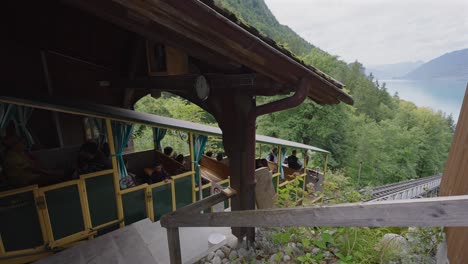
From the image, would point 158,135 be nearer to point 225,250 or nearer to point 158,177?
point 158,177

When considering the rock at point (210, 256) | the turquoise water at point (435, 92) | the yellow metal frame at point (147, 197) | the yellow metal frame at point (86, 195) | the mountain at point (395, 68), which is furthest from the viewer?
the mountain at point (395, 68)

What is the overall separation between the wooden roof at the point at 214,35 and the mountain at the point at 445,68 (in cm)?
10904

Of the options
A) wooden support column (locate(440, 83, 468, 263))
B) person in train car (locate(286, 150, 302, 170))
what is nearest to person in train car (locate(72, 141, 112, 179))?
wooden support column (locate(440, 83, 468, 263))

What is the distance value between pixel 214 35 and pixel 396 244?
280 cm

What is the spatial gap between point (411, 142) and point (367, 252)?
88.5ft

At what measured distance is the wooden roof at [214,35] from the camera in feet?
4.99

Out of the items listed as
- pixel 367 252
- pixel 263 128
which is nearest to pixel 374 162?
pixel 263 128

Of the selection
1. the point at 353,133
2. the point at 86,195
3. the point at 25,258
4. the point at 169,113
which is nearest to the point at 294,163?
the point at 86,195

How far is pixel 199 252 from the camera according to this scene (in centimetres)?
340

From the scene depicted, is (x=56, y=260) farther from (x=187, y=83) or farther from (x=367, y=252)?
(x=367, y=252)

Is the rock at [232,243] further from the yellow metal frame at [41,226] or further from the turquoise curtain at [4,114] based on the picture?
the turquoise curtain at [4,114]

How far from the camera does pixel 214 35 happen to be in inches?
69.7

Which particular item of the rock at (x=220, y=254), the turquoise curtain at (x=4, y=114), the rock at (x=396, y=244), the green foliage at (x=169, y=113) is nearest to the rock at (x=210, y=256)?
the rock at (x=220, y=254)

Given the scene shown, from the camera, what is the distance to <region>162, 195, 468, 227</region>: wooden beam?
3.26ft
